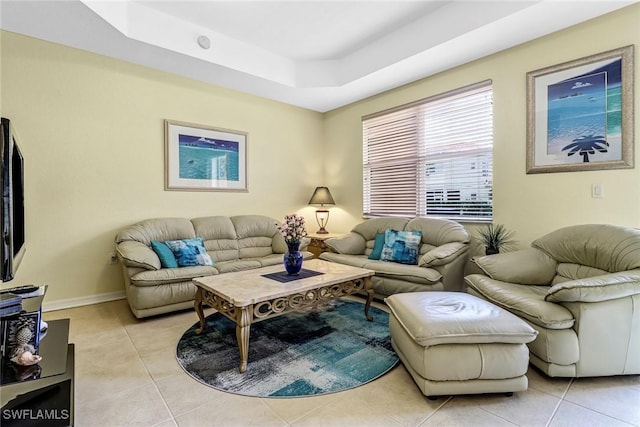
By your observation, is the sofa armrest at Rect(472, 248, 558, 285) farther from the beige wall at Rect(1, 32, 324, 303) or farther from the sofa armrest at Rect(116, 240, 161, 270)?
the beige wall at Rect(1, 32, 324, 303)

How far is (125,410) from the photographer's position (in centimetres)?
165

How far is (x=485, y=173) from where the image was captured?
11.5 feet

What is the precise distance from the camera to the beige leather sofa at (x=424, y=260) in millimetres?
3012

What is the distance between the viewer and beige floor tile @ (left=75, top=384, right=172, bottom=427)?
1.56 meters

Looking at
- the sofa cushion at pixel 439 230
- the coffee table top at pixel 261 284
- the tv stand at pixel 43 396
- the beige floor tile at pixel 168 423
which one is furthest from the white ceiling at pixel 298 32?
the beige floor tile at pixel 168 423

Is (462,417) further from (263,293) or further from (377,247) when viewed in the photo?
(377,247)

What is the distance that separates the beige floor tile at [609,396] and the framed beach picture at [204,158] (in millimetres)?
4107

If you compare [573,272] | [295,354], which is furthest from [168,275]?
[573,272]

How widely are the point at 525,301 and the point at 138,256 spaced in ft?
10.6

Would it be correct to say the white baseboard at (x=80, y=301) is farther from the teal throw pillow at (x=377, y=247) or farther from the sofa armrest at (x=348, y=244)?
the teal throw pillow at (x=377, y=247)

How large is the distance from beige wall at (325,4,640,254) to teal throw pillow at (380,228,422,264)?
2.33ft

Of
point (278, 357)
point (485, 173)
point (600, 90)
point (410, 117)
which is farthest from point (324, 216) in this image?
point (600, 90)

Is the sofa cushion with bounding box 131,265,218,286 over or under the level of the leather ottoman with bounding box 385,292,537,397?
over

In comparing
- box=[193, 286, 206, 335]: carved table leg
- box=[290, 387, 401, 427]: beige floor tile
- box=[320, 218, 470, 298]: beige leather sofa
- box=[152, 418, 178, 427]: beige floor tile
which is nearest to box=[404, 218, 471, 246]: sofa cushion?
box=[320, 218, 470, 298]: beige leather sofa
